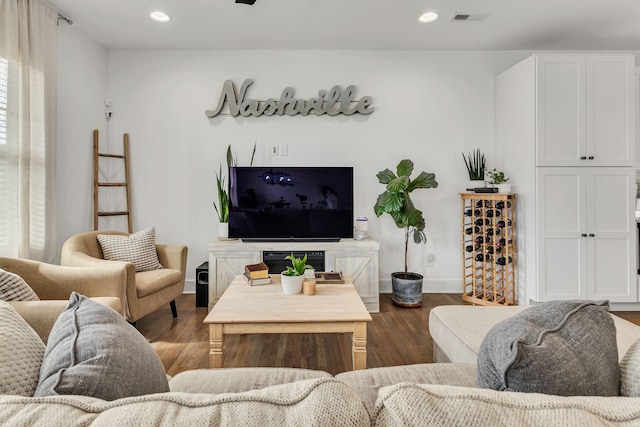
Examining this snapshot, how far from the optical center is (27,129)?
2.66 metres

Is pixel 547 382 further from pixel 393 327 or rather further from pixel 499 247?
pixel 499 247

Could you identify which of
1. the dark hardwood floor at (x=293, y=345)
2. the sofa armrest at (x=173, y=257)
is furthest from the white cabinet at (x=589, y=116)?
the sofa armrest at (x=173, y=257)

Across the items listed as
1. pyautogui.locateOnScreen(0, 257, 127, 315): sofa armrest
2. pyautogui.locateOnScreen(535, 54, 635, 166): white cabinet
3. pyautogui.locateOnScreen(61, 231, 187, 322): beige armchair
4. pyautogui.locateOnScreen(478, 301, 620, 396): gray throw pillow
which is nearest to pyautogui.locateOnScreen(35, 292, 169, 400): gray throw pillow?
pyautogui.locateOnScreen(478, 301, 620, 396): gray throw pillow

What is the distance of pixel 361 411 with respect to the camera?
19.4 inches

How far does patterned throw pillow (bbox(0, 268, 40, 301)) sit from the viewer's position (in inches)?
69.8

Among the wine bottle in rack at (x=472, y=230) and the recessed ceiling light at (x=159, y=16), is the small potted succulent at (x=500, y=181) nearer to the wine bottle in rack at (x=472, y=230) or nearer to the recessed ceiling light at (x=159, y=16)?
the wine bottle in rack at (x=472, y=230)

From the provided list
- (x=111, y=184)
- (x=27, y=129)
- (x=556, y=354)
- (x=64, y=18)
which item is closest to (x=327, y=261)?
(x=111, y=184)

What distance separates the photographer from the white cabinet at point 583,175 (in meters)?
3.24

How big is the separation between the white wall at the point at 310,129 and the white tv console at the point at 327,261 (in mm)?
603

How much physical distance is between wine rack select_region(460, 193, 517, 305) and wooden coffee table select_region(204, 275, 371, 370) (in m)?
2.00

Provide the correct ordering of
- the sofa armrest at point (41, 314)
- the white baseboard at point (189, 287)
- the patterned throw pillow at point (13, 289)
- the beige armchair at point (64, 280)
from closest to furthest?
the sofa armrest at point (41, 314) → the patterned throw pillow at point (13, 289) → the beige armchair at point (64, 280) → the white baseboard at point (189, 287)

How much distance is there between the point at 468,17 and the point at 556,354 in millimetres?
3282

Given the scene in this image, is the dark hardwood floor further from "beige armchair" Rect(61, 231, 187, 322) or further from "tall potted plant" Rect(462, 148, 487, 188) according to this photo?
"tall potted plant" Rect(462, 148, 487, 188)

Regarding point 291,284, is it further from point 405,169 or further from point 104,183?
point 104,183
